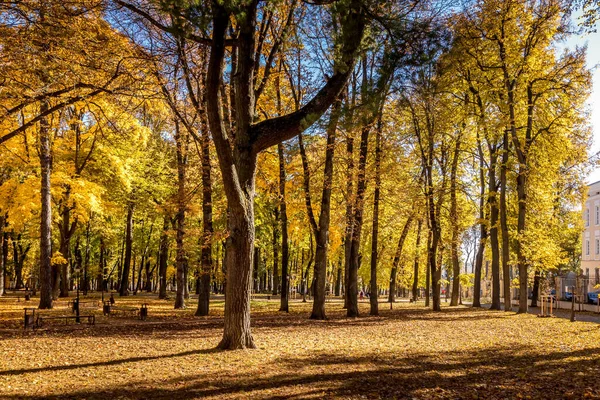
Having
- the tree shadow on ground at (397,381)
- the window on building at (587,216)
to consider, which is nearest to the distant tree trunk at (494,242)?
the tree shadow on ground at (397,381)

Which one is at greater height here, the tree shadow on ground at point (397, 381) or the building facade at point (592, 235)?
the building facade at point (592, 235)

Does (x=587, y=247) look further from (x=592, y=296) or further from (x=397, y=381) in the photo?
(x=397, y=381)

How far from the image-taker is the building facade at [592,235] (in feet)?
161

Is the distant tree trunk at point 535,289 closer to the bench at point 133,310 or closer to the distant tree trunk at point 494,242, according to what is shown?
the distant tree trunk at point 494,242

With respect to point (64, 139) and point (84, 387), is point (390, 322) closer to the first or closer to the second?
point (84, 387)

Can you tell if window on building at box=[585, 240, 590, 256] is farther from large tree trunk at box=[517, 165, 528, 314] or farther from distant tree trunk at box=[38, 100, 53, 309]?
distant tree trunk at box=[38, 100, 53, 309]

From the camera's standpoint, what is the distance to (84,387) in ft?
23.1

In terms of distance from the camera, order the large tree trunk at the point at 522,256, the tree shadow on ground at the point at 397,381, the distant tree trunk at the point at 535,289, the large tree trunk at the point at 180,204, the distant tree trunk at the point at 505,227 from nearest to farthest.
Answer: the tree shadow on ground at the point at 397,381 < the large tree trunk at the point at 180,204 < the large tree trunk at the point at 522,256 < the distant tree trunk at the point at 505,227 < the distant tree trunk at the point at 535,289

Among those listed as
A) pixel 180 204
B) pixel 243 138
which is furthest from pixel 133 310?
pixel 243 138

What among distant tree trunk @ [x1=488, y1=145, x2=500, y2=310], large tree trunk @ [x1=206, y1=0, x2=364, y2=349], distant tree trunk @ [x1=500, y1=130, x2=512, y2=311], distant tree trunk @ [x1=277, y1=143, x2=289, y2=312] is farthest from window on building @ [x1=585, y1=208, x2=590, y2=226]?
large tree trunk @ [x1=206, y1=0, x2=364, y2=349]

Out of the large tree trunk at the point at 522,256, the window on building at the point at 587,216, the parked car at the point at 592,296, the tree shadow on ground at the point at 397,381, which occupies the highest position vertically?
the window on building at the point at 587,216

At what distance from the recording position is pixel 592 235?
50281 mm

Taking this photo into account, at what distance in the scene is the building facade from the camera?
161ft

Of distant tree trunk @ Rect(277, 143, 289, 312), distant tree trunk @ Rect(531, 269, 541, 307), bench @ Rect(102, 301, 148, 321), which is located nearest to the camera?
bench @ Rect(102, 301, 148, 321)
